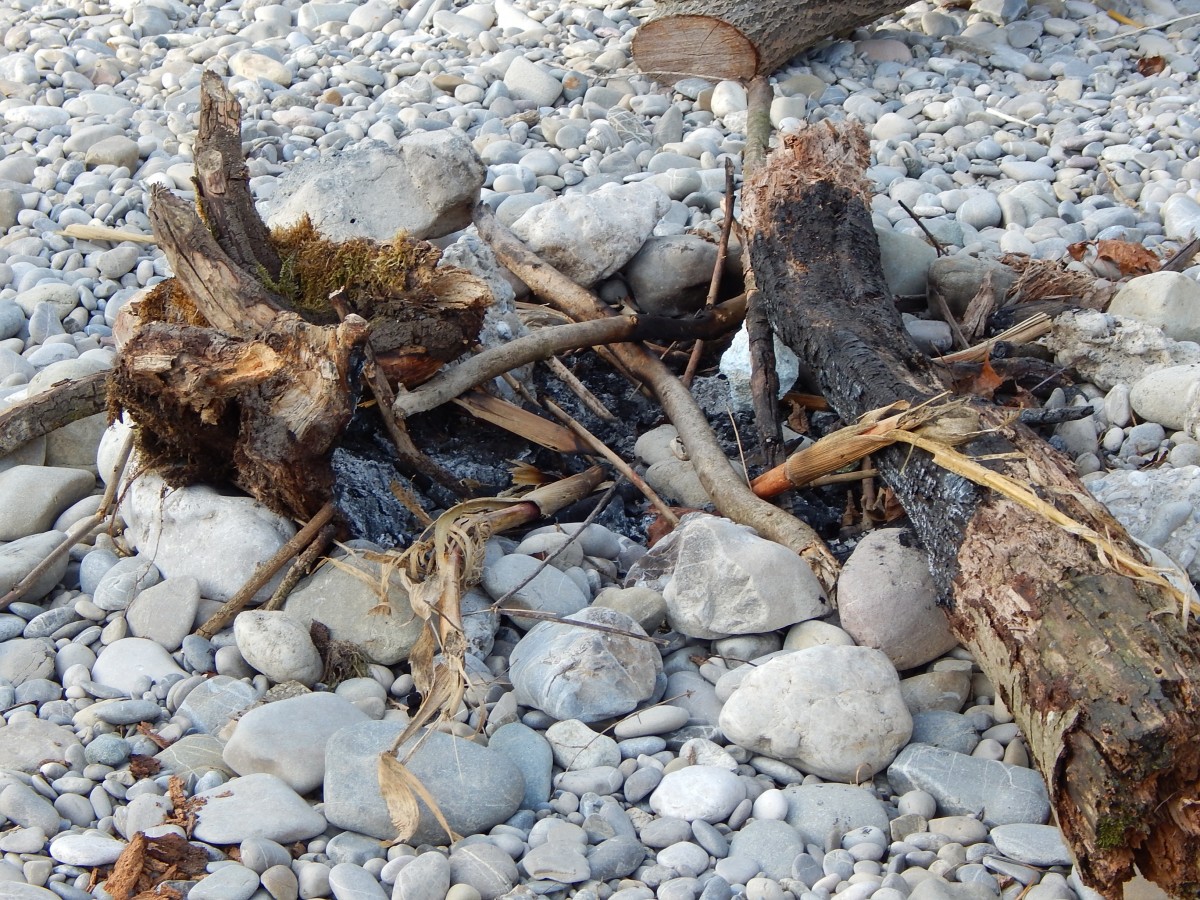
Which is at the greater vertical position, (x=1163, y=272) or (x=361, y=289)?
(x=361, y=289)

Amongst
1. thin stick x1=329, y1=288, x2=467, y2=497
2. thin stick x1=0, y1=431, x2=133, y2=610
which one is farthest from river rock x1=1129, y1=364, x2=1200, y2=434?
thin stick x1=0, y1=431, x2=133, y2=610

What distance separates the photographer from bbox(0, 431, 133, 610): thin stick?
3146mm

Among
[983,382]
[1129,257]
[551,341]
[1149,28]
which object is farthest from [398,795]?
[1149,28]

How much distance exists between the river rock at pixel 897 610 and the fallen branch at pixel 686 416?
0.50 feet

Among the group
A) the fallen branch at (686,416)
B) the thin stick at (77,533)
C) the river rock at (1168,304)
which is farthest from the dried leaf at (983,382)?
the thin stick at (77,533)

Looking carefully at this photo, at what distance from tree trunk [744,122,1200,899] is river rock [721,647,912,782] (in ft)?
0.85

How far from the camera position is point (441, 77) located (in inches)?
268

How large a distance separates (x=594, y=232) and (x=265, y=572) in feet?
6.58

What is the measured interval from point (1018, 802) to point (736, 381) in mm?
1993

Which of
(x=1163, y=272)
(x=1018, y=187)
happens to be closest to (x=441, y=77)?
(x=1018, y=187)

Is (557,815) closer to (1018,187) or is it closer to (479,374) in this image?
(479,374)

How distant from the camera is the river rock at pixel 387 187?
14.3ft

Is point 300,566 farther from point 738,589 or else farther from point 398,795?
point 738,589

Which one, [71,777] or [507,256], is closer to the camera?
[71,777]
